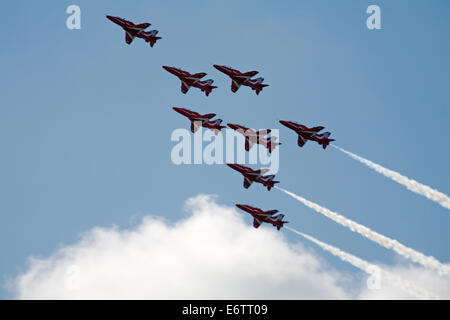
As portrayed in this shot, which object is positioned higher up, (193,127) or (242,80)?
(242,80)

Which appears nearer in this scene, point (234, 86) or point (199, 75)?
point (199, 75)

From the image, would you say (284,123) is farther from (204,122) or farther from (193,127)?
(193,127)

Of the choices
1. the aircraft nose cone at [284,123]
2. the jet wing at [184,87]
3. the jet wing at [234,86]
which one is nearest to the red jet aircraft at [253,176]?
the aircraft nose cone at [284,123]

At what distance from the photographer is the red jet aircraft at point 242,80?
186 m

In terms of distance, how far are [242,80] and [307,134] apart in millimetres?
18960

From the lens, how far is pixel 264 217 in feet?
593

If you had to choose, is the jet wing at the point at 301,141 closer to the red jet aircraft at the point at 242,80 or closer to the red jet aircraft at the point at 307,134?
the red jet aircraft at the point at 307,134

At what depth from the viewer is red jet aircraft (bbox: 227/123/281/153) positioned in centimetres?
18450

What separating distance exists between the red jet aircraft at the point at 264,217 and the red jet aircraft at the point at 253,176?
5.44m

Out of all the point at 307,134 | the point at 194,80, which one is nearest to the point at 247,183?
the point at 307,134

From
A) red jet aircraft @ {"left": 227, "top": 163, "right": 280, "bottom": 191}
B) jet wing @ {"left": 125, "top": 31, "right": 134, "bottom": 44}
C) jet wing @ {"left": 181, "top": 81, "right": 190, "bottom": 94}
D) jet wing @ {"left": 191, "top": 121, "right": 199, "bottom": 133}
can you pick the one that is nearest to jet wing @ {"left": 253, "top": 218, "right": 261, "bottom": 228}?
red jet aircraft @ {"left": 227, "top": 163, "right": 280, "bottom": 191}

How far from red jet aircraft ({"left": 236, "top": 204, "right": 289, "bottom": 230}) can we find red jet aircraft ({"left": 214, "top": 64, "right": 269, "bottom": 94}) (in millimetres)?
26490

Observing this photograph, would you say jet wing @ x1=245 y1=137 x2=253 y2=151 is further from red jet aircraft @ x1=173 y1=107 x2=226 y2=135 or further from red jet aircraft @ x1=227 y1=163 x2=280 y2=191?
red jet aircraft @ x1=173 y1=107 x2=226 y2=135
